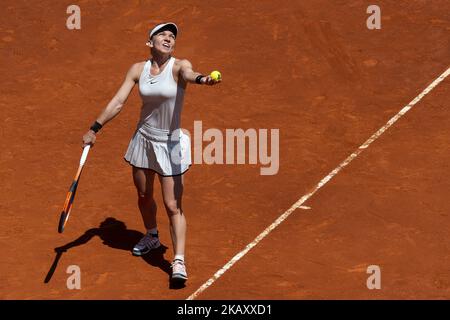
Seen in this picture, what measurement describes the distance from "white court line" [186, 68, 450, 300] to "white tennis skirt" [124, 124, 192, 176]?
1.30 m

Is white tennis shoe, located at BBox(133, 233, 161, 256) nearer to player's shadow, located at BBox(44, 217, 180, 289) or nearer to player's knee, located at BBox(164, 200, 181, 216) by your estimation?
player's shadow, located at BBox(44, 217, 180, 289)

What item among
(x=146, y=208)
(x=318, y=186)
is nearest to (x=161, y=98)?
(x=146, y=208)

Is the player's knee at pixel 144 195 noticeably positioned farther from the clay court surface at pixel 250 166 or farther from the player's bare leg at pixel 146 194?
the clay court surface at pixel 250 166

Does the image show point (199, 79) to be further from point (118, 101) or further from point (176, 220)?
point (176, 220)

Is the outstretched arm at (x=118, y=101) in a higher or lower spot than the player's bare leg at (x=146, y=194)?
higher

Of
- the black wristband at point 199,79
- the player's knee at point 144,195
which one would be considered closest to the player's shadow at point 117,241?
the player's knee at point 144,195

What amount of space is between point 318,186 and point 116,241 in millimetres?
2879

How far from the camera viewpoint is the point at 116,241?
491 inches

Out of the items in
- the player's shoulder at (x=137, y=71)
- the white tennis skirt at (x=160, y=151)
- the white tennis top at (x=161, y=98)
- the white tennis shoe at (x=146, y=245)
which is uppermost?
the player's shoulder at (x=137, y=71)

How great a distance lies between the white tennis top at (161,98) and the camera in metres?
11.1

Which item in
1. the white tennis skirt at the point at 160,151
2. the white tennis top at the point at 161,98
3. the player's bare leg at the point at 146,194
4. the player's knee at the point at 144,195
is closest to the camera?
the white tennis top at the point at 161,98

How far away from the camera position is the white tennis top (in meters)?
11.1

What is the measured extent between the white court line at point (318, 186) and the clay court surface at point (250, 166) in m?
0.08

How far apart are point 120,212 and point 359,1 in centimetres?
732
